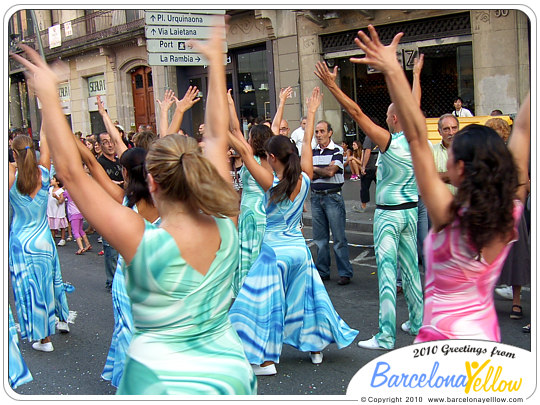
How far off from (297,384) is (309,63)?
12.6m

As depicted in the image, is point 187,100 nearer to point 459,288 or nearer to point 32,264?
point 32,264

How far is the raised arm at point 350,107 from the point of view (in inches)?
159

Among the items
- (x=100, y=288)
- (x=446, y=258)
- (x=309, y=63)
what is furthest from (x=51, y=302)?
(x=309, y=63)

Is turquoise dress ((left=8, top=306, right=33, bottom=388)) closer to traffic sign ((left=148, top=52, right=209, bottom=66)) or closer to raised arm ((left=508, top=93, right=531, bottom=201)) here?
raised arm ((left=508, top=93, right=531, bottom=201))

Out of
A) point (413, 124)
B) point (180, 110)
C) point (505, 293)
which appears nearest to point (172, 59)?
point (180, 110)

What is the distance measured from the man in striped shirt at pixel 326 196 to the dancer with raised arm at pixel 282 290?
7.73 ft

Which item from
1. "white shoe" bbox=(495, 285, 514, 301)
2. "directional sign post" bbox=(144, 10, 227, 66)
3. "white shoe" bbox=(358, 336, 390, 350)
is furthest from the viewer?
"directional sign post" bbox=(144, 10, 227, 66)

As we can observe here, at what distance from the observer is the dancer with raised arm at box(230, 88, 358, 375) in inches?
176

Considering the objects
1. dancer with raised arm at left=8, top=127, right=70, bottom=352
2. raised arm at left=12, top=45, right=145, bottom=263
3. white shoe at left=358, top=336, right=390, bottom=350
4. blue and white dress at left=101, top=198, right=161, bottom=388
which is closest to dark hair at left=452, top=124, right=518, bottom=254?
raised arm at left=12, top=45, right=145, bottom=263

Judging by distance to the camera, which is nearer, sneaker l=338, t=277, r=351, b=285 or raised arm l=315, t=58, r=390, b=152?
raised arm l=315, t=58, r=390, b=152

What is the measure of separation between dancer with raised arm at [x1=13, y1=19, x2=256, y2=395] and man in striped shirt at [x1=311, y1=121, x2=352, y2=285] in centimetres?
483

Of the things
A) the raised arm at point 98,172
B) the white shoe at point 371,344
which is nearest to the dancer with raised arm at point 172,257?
→ the raised arm at point 98,172

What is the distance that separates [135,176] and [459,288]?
2.52 meters

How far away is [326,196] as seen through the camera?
7.27 meters
